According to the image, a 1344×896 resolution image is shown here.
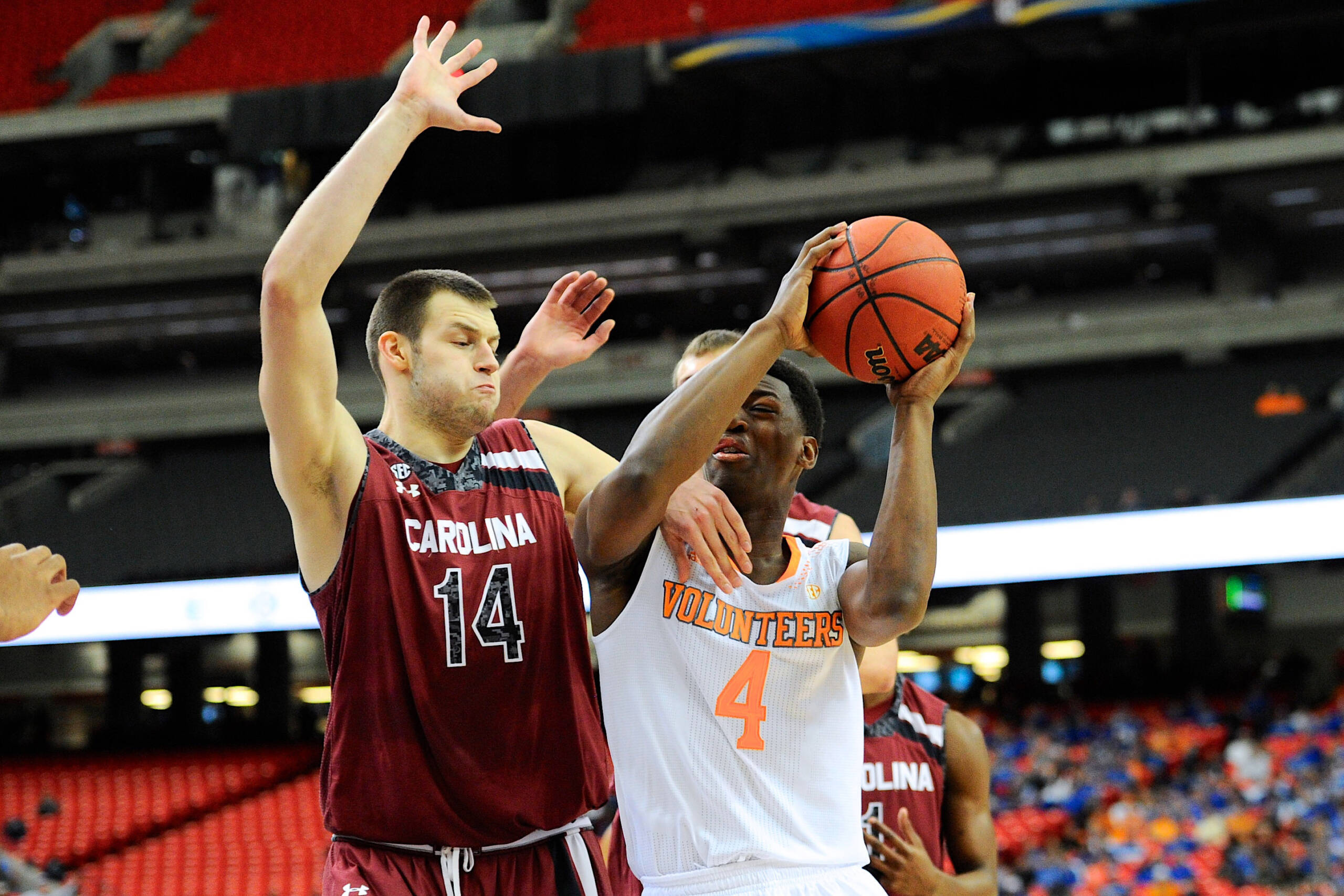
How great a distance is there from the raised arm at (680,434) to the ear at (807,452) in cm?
29

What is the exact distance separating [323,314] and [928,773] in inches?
103

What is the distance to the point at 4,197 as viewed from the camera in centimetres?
2480

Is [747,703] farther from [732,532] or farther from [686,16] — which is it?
[686,16]

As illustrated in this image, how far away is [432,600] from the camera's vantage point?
345 cm

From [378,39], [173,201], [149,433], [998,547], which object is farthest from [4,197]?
[998,547]

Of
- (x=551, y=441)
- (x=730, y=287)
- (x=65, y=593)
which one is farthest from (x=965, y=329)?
(x=730, y=287)

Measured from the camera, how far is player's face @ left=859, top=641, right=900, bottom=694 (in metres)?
4.49

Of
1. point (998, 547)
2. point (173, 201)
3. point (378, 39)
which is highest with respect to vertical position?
point (378, 39)

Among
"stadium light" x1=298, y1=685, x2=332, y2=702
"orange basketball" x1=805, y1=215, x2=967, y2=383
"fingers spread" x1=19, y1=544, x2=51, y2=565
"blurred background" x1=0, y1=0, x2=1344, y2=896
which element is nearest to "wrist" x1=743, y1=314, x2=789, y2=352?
"orange basketball" x1=805, y1=215, x2=967, y2=383

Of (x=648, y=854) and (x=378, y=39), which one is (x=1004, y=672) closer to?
(x=378, y=39)

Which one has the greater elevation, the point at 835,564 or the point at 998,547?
the point at 835,564

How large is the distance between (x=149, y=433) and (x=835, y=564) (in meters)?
21.0

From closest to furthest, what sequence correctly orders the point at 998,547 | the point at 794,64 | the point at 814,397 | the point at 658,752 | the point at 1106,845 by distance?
the point at 658,752 → the point at 814,397 → the point at 1106,845 → the point at 998,547 → the point at 794,64

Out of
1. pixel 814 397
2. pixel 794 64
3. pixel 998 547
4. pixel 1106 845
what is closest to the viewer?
pixel 814 397
